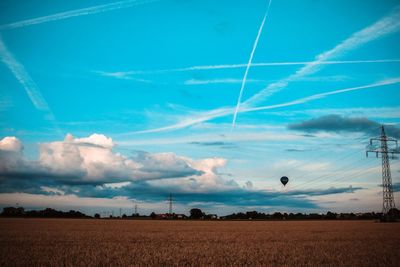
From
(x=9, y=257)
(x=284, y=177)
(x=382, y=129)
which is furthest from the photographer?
(x=284, y=177)

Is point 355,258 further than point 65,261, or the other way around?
point 355,258

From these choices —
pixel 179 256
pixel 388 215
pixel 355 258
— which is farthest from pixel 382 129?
pixel 179 256

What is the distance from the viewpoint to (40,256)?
2105cm

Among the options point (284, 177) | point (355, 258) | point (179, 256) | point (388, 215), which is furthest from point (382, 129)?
point (179, 256)

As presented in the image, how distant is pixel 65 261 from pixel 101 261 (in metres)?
1.83

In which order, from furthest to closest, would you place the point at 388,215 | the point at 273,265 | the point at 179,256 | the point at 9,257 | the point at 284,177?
the point at 388,215
the point at 284,177
the point at 179,256
the point at 9,257
the point at 273,265

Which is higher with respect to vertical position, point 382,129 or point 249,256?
point 382,129

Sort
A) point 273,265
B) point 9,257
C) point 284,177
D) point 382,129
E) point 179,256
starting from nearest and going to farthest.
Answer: point 273,265 < point 9,257 < point 179,256 < point 382,129 < point 284,177

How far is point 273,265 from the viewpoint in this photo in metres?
18.1

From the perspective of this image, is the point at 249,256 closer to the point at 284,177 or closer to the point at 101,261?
the point at 101,261

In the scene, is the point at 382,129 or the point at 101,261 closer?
the point at 101,261

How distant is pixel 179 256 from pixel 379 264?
10696 millimetres

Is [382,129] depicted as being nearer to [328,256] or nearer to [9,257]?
[328,256]

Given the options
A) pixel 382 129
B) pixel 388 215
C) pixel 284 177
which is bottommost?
pixel 388 215
